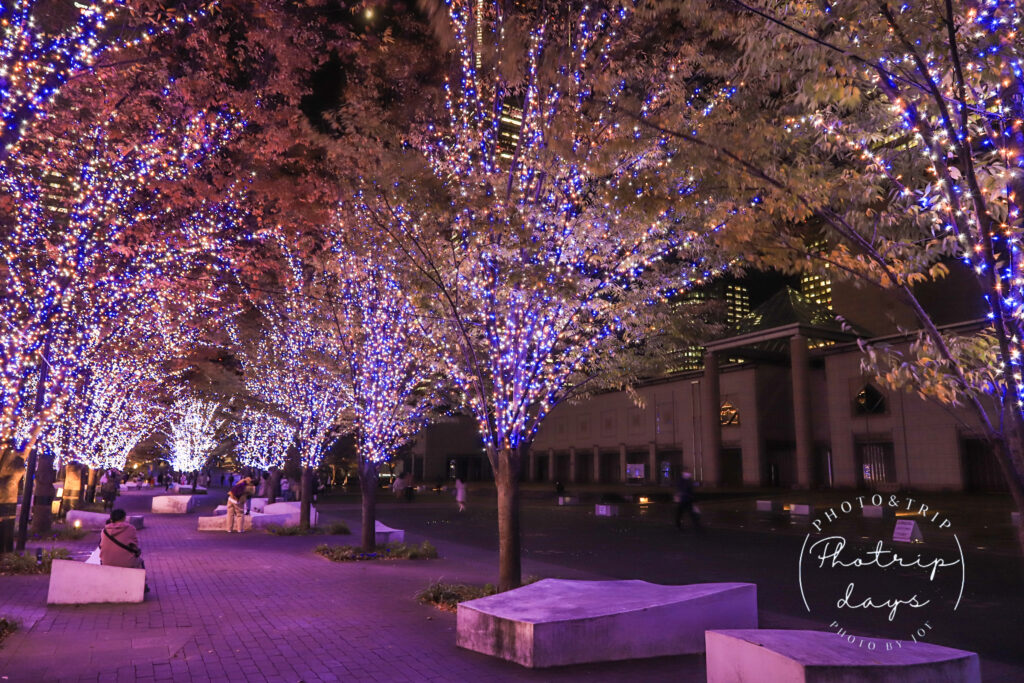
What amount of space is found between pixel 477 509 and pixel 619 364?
22895 millimetres

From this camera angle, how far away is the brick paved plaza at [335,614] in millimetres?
6523

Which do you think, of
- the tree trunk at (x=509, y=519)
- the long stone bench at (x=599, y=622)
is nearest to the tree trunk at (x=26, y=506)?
the tree trunk at (x=509, y=519)

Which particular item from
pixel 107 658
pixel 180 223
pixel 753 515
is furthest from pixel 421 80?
pixel 753 515

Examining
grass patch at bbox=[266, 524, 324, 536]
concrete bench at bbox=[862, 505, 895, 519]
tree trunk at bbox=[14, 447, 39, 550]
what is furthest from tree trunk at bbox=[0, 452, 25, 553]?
concrete bench at bbox=[862, 505, 895, 519]

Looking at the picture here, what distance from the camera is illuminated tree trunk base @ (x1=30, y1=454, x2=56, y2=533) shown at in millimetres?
18078

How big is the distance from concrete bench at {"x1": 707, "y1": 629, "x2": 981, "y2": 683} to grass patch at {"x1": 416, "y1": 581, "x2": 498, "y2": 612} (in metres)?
4.46

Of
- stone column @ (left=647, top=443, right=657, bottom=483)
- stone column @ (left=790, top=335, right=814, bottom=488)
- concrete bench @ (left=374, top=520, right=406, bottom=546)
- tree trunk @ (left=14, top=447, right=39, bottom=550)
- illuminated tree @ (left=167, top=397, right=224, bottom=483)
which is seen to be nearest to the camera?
tree trunk @ (left=14, top=447, right=39, bottom=550)

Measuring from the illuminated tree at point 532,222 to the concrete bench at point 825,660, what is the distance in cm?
436

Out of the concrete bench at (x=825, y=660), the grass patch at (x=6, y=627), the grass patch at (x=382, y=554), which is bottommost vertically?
the grass patch at (x=382, y=554)

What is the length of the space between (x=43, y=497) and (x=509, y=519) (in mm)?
15701

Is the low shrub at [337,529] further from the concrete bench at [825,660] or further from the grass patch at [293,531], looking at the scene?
the concrete bench at [825,660]

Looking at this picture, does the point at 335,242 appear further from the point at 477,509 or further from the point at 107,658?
the point at 477,509

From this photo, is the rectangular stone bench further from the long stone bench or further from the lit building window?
the lit building window

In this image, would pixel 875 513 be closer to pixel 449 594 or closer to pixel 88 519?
pixel 449 594
